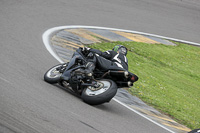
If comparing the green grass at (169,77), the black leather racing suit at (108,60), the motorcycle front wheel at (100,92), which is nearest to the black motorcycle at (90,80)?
the motorcycle front wheel at (100,92)

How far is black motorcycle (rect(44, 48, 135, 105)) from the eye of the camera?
7.13 m

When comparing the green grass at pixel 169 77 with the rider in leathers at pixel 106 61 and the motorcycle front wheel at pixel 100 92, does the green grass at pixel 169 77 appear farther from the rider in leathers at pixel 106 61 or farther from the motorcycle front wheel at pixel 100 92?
the motorcycle front wheel at pixel 100 92

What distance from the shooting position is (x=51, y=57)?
1003 cm

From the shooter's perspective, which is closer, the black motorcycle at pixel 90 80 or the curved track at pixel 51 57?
the curved track at pixel 51 57

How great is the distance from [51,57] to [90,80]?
2.88 metres

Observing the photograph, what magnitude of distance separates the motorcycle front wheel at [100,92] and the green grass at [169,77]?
89.6 inches

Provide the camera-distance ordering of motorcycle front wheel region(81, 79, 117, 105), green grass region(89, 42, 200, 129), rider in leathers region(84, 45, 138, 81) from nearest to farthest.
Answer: motorcycle front wheel region(81, 79, 117, 105) → rider in leathers region(84, 45, 138, 81) → green grass region(89, 42, 200, 129)

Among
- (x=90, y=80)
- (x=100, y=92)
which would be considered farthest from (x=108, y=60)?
(x=100, y=92)

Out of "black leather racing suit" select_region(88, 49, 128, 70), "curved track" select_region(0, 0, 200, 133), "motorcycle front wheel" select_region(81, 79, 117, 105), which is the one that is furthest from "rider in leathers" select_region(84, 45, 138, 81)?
"curved track" select_region(0, 0, 200, 133)

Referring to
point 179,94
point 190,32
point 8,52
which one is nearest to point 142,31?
point 190,32

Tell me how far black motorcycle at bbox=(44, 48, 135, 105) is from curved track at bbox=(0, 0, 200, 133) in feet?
0.61

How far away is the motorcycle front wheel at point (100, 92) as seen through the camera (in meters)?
7.03

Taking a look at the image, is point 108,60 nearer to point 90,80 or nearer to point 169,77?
point 90,80

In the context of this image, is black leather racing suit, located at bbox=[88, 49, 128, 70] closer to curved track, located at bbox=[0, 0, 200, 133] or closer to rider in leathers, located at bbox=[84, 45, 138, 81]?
rider in leathers, located at bbox=[84, 45, 138, 81]
